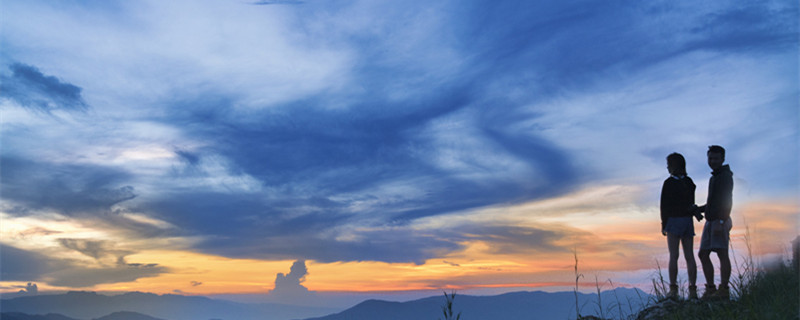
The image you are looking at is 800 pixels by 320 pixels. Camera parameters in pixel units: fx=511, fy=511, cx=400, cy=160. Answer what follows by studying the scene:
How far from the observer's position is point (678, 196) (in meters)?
9.31

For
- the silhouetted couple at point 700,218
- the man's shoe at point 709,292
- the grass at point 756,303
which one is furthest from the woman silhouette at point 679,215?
the grass at point 756,303

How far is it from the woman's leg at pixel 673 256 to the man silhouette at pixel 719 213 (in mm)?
448

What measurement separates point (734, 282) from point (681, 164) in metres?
2.21

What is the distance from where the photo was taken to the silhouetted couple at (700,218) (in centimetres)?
873

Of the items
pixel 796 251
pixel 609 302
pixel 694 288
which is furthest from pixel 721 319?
pixel 796 251

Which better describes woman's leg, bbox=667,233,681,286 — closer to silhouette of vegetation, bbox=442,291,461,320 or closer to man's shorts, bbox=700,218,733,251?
man's shorts, bbox=700,218,733,251

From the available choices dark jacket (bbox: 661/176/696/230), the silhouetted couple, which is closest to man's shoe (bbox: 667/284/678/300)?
the silhouetted couple

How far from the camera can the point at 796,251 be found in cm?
1218

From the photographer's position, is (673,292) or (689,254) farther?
(689,254)

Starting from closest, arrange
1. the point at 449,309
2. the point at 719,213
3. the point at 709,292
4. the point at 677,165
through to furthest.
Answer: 1. the point at 449,309
2. the point at 709,292
3. the point at 719,213
4. the point at 677,165

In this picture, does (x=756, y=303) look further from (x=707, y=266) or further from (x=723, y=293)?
(x=707, y=266)

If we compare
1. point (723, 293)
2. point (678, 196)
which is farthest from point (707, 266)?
point (678, 196)

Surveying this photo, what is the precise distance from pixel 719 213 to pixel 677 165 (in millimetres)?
1135

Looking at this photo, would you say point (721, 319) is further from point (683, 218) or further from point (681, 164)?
point (681, 164)
